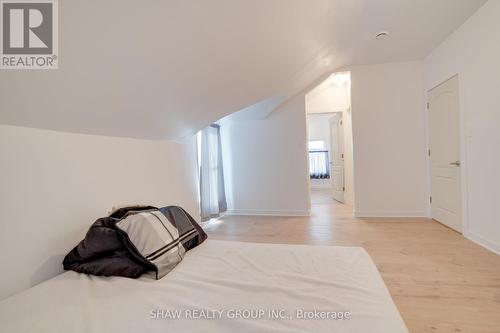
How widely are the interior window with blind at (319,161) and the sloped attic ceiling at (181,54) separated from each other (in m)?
5.48

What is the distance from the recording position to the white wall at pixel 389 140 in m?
4.16

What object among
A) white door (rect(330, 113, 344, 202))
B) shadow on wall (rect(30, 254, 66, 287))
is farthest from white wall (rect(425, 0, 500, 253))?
shadow on wall (rect(30, 254, 66, 287))

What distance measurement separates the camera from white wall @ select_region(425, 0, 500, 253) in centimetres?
254

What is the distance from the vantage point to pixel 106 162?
1.83 metres

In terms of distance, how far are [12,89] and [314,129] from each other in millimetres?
8635

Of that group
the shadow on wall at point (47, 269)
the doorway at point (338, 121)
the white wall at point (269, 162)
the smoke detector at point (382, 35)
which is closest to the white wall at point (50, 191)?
the shadow on wall at point (47, 269)

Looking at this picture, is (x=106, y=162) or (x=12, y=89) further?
(x=106, y=162)

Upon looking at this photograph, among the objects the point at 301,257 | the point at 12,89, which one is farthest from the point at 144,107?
the point at 301,257

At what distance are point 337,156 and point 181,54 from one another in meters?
5.16

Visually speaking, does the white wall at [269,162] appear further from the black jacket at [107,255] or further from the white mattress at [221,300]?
the black jacket at [107,255]

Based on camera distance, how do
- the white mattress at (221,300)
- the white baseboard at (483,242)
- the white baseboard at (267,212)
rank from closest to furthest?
1. the white mattress at (221,300)
2. the white baseboard at (483,242)
3. the white baseboard at (267,212)

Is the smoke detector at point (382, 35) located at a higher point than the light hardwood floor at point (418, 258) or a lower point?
higher

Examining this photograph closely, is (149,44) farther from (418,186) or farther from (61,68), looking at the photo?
(418,186)

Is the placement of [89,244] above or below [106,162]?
below
